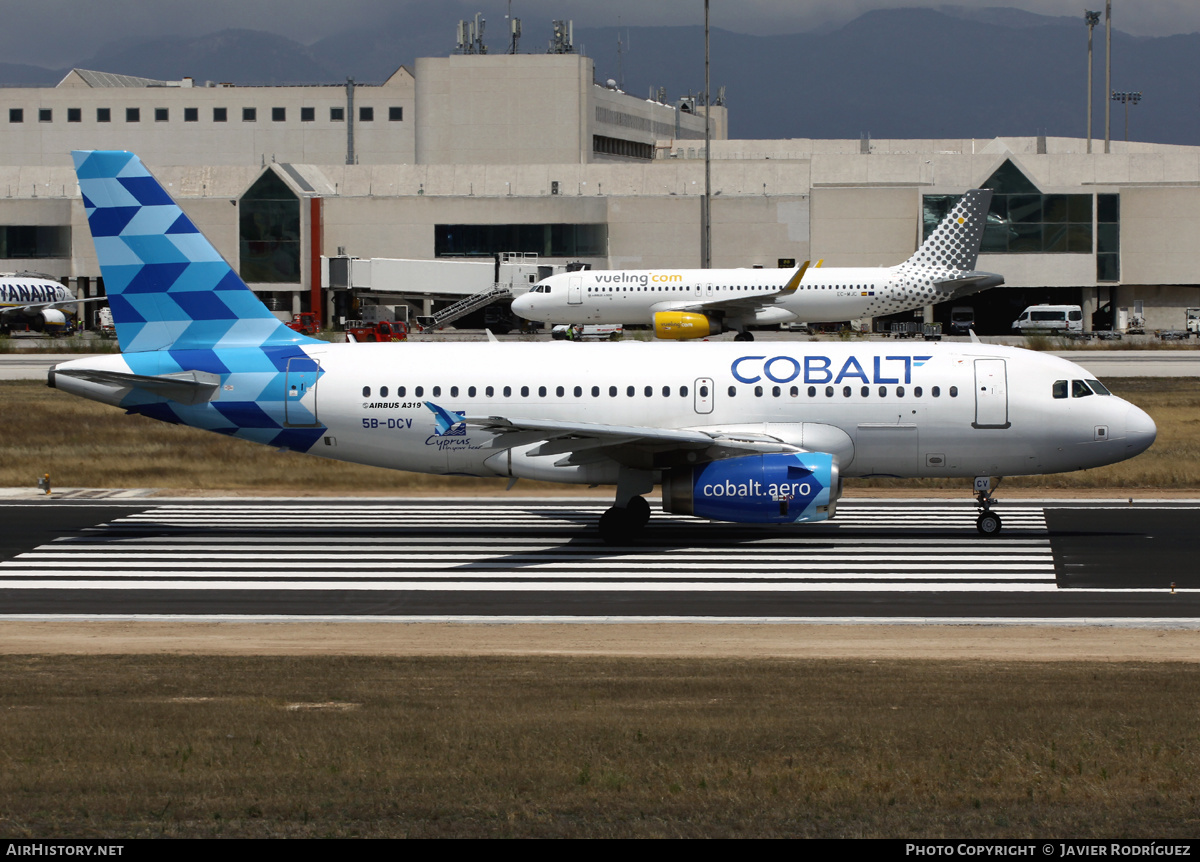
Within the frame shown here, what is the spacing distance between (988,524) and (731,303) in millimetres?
48389

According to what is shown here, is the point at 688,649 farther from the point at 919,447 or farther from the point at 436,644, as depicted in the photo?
the point at 919,447

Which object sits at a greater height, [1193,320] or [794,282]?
[794,282]

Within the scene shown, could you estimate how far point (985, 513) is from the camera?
95.5 ft

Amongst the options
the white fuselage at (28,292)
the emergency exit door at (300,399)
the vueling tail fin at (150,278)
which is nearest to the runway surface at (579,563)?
the emergency exit door at (300,399)

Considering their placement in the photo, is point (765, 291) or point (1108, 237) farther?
point (1108, 237)

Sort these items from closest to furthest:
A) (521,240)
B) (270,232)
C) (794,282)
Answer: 1. (794,282)
2. (270,232)
3. (521,240)

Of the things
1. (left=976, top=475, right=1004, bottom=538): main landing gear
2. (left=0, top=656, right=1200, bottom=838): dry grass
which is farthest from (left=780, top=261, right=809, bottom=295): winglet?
(left=0, top=656, right=1200, bottom=838): dry grass

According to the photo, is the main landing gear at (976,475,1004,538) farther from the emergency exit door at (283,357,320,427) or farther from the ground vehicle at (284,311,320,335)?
the ground vehicle at (284,311,320,335)

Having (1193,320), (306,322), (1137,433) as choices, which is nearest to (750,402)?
(1137,433)

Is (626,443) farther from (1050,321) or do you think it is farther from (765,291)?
(1050,321)

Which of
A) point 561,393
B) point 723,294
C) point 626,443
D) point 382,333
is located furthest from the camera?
point 382,333

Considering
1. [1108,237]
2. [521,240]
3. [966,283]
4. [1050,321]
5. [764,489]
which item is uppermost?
[521,240]

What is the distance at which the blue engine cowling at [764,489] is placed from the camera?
85.8ft

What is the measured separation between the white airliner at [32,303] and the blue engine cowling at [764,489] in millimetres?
76402
